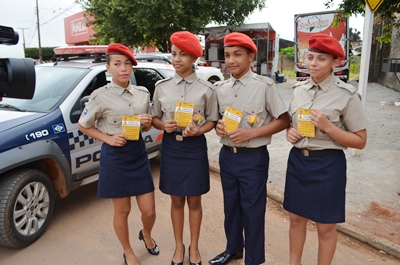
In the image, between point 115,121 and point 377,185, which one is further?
point 377,185

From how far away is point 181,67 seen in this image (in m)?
2.33

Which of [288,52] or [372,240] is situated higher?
[288,52]

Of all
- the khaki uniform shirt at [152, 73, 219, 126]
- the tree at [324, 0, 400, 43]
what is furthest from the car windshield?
the tree at [324, 0, 400, 43]

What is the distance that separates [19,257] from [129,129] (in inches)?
61.7

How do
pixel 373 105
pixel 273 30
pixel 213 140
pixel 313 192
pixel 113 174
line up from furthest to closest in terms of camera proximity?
1. pixel 273 30
2. pixel 373 105
3. pixel 213 140
4. pixel 113 174
5. pixel 313 192

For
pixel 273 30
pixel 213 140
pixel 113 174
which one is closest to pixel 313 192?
pixel 113 174

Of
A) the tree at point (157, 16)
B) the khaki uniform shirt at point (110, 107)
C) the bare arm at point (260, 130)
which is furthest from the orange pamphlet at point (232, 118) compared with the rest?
the tree at point (157, 16)

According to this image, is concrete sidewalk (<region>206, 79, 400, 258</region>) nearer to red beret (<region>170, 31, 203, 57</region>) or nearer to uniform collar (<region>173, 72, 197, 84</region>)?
uniform collar (<region>173, 72, 197, 84</region>)

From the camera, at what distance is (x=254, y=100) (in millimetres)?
2289

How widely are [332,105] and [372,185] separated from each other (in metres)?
2.62

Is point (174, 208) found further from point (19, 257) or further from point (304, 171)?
point (19, 257)

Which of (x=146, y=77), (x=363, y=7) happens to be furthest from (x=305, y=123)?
(x=363, y=7)

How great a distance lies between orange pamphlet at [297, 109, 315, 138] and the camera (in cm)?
203

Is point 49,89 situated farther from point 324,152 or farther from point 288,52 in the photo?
point 288,52
